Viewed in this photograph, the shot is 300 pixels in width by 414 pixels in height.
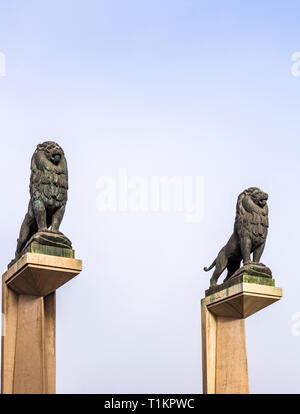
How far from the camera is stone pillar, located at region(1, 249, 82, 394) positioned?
835 inches

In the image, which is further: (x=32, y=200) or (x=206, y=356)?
(x=206, y=356)

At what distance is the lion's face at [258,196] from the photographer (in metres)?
24.4

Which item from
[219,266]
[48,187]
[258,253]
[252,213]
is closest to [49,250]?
[48,187]

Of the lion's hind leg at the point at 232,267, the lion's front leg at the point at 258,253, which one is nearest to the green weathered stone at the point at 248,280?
the lion's front leg at the point at 258,253

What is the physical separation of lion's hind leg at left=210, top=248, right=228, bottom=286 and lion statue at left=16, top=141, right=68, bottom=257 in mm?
4812

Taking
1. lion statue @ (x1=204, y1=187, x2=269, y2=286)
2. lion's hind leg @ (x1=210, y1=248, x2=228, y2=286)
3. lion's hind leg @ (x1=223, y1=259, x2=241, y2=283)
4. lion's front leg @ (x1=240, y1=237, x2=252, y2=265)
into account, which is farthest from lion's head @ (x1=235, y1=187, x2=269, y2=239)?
lion's hind leg @ (x1=223, y1=259, x2=241, y2=283)

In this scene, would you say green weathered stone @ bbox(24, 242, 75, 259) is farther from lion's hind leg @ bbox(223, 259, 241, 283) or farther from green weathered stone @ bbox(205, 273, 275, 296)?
lion's hind leg @ bbox(223, 259, 241, 283)

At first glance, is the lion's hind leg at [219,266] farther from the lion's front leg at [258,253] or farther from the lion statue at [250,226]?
the lion's front leg at [258,253]

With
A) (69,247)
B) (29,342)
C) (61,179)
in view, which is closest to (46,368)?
(29,342)
